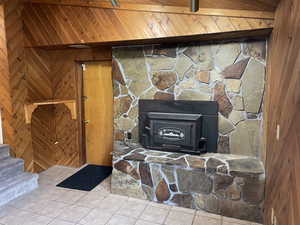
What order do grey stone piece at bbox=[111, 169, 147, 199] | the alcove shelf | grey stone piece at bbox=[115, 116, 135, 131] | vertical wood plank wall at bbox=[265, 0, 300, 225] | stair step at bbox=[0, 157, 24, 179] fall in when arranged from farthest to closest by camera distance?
grey stone piece at bbox=[115, 116, 135, 131]
the alcove shelf
stair step at bbox=[0, 157, 24, 179]
grey stone piece at bbox=[111, 169, 147, 199]
vertical wood plank wall at bbox=[265, 0, 300, 225]

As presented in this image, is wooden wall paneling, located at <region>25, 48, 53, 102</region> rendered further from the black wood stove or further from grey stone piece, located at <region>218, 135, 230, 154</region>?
grey stone piece, located at <region>218, 135, 230, 154</region>

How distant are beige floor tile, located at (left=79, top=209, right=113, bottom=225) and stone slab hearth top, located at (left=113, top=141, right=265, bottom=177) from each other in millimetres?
688

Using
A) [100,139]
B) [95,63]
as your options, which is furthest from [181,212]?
[95,63]

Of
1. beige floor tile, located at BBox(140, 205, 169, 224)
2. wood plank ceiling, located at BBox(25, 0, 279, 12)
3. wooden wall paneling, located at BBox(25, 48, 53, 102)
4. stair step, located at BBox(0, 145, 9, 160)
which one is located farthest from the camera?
wooden wall paneling, located at BBox(25, 48, 53, 102)

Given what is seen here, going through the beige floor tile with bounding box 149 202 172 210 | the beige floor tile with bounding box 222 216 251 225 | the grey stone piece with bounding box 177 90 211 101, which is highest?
the grey stone piece with bounding box 177 90 211 101

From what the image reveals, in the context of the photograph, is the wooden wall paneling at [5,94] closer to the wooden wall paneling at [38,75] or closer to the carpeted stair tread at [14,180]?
the wooden wall paneling at [38,75]

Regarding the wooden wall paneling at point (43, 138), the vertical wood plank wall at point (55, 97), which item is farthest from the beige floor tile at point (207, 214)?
the wooden wall paneling at point (43, 138)

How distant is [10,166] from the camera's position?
3225 millimetres

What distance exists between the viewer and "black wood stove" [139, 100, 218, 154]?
2.98 meters

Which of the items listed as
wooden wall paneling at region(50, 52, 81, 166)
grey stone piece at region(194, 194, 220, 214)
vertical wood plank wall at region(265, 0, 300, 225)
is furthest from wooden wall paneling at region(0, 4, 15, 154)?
vertical wood plank wall at region(265, 0, 300, 225)

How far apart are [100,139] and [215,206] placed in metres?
2.39

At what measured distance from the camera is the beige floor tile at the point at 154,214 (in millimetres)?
2555

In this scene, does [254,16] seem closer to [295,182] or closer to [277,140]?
[277,140]

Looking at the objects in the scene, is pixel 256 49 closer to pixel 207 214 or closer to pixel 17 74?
pixel 207 214
